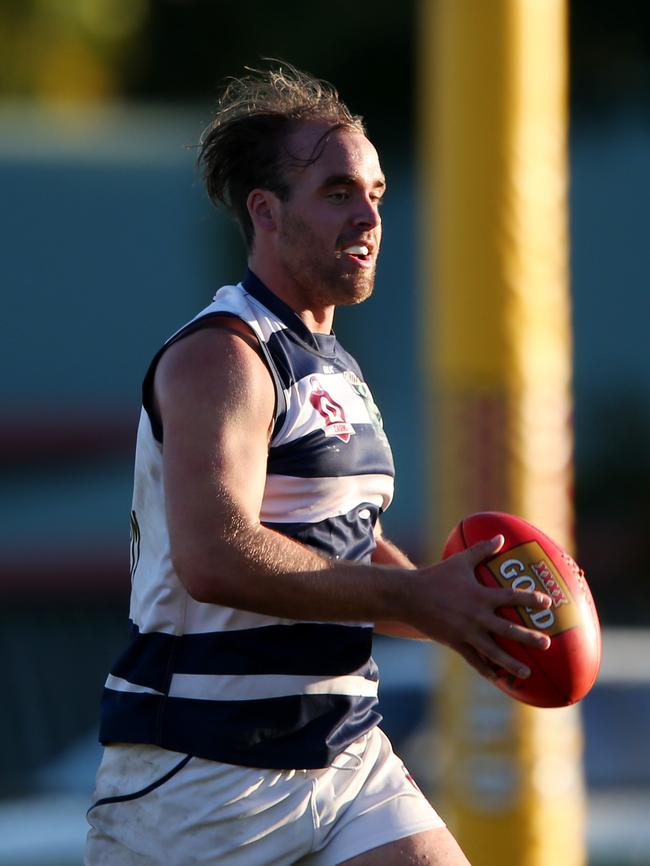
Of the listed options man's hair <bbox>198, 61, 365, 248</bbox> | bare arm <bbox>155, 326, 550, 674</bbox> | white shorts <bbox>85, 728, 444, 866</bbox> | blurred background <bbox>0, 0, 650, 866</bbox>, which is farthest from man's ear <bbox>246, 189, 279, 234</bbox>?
blurred background <bbox>0, 0, 650, 866</bbox>

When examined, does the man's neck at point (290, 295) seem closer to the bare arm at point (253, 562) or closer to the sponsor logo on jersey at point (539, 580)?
the bare arm at point (253, 562)

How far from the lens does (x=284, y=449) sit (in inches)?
128

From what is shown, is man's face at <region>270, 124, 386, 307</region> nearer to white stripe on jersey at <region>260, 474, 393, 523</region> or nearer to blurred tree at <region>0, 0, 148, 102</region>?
white stripe on jersey at <region>260, 474, 393, 523</region>

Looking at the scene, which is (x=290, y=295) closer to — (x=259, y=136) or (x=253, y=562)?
(x=259, y=136)

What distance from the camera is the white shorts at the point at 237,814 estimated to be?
3.24 m

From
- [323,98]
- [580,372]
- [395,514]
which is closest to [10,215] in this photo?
[395,514]

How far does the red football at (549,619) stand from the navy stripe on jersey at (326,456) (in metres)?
0.34

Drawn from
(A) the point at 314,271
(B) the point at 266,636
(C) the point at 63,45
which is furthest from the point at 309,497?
(C) the point at 63,45

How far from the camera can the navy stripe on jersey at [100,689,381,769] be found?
10.7 feet

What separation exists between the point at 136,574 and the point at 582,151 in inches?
564

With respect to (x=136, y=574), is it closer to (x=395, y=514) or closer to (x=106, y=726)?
(x=106, y=726)

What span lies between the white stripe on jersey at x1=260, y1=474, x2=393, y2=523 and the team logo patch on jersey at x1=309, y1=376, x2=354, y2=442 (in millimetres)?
94

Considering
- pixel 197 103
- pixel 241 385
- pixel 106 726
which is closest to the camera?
pixel 241 385

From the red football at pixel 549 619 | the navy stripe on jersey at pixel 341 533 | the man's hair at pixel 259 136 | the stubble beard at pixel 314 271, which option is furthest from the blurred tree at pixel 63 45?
the red football at pixel 549 619
